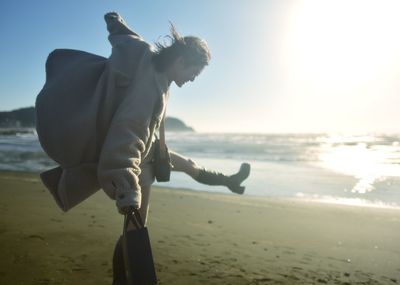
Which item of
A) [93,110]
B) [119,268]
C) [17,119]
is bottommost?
[119,268]

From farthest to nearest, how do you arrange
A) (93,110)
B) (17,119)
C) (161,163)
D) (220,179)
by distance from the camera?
1. (17,119)
2. (220,179)
3. (161,163)
4. (93,110)

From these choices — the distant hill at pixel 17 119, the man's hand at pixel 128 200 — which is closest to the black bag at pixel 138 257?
the man's hand at pixel 128 200

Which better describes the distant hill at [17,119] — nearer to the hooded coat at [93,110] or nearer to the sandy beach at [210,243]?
the sandy beach at [210,243]

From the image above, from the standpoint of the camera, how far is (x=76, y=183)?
7.23 feet

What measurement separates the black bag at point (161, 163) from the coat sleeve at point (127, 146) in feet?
1.07

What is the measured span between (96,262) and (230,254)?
4.59ft

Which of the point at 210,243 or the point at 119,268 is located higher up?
the point at 119,268

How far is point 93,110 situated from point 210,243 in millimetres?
3001

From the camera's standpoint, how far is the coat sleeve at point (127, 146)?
1.85 m

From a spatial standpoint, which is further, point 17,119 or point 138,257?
point 17,119

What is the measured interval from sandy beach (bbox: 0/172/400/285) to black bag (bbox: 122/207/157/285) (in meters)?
1.53

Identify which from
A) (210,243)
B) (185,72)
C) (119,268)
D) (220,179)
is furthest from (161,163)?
(210,243)

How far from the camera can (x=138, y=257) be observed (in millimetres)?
1987

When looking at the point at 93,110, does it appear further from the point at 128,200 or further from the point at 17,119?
the point at 17,119
